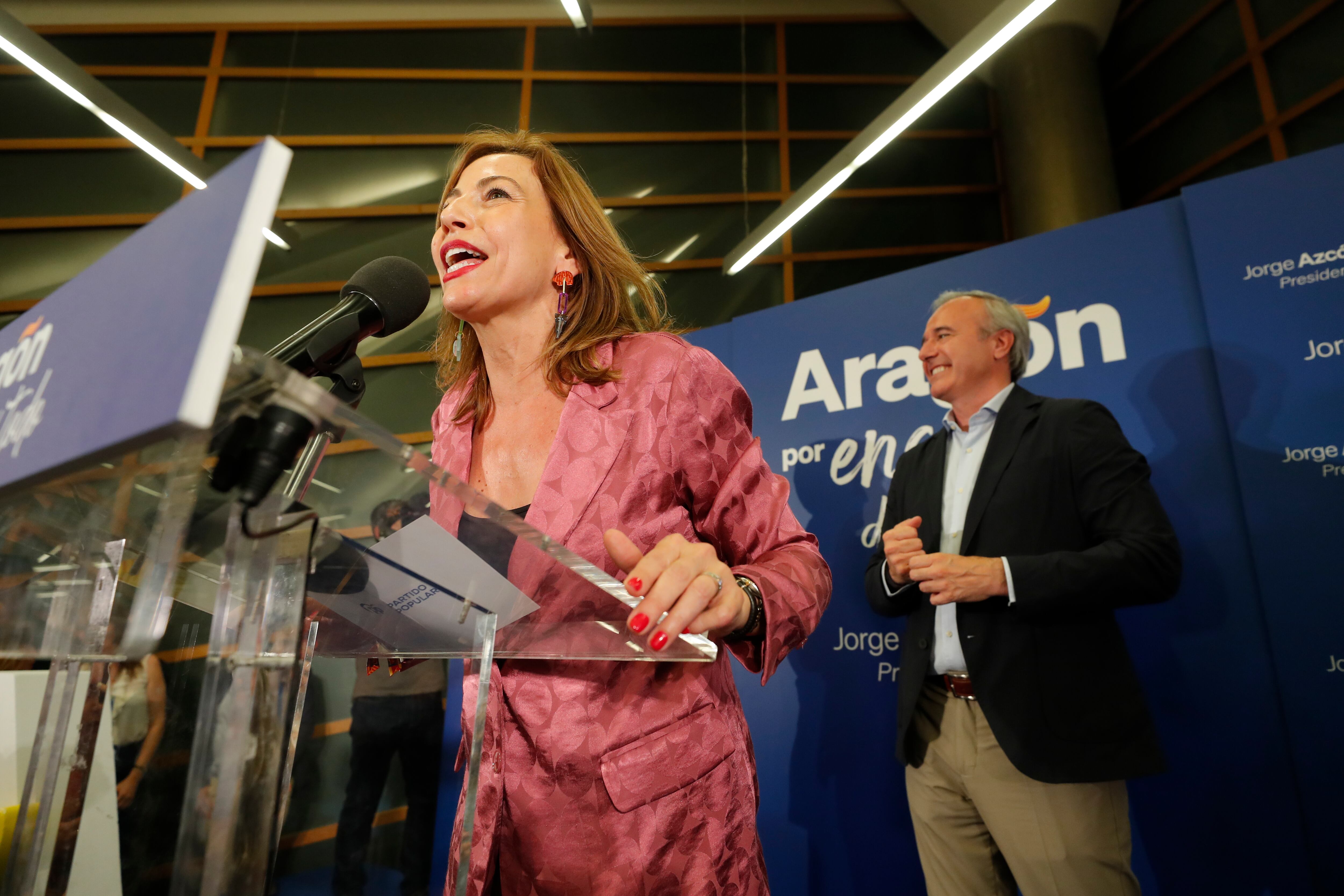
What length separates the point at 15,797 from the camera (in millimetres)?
757

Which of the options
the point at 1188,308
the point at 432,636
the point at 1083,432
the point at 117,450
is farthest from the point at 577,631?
Result: the point at 1188,308

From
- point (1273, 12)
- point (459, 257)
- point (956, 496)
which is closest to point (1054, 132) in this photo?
point (1273, 12)

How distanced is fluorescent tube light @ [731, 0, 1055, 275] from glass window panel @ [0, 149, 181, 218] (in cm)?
347

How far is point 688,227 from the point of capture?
17.5 feet

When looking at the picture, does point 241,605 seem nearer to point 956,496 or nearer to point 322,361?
point 322,361

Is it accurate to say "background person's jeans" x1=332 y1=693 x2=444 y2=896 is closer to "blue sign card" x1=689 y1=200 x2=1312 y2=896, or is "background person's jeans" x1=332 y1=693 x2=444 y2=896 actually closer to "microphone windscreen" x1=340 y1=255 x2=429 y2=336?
"microphone windscreen" x1=340 y1=255 x2=429 y2=336

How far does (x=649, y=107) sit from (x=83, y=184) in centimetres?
395

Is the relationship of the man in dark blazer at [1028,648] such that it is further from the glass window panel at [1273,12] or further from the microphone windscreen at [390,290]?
the glass window panel at [1273,12]

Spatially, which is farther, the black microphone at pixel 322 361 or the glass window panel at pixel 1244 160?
the glass window panel at pixel 1244 160

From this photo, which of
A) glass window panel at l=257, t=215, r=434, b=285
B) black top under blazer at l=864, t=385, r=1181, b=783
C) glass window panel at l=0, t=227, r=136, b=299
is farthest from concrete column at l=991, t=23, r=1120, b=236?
glass window panel at l=0, t=227, r=136, b=299

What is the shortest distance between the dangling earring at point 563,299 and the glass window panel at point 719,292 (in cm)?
372

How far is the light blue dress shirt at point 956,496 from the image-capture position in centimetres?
209

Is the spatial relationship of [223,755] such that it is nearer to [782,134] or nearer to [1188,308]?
[1188,308]

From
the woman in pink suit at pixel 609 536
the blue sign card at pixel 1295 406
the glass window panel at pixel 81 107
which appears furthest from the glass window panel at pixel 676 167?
the woman in pink suit at pixel 609 536
